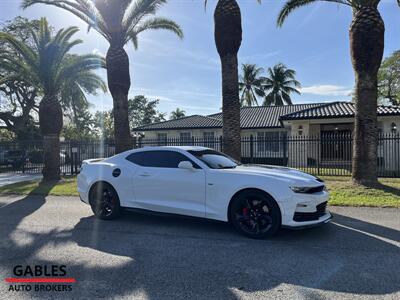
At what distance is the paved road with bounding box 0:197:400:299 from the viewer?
12.0 ft

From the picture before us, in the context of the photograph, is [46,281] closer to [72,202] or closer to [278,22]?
[72,202]

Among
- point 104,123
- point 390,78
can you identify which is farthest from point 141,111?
point 390,78

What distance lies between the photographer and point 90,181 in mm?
7266

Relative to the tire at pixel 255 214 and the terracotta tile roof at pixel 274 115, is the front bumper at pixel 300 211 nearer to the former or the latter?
the tire at pixel 255 214

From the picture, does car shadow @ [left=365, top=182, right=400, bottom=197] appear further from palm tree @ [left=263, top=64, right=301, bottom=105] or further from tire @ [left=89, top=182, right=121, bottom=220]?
palm tree @ [left=263, top=64, right=301, bottom=105]

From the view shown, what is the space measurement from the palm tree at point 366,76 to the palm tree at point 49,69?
11520 millimetres

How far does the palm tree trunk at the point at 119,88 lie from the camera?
41.9 feet

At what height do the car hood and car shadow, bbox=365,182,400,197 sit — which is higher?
the car hood

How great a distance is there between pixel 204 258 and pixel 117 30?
1094 cm

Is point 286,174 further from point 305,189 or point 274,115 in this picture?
point 274,115

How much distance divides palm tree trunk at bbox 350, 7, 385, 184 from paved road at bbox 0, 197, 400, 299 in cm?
325

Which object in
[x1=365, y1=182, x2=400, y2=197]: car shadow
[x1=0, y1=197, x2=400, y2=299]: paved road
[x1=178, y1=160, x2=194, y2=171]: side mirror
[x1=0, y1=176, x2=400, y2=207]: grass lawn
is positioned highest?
[x1=178, y1=160, x2=194, y2=171]: side mirror

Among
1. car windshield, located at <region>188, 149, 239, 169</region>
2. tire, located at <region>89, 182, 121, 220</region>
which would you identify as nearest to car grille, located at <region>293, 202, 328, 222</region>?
car windshield, located at <region>188, 149, 239, 169</region>

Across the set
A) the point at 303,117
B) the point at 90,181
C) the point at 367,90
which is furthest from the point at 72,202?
the point at 303,117
